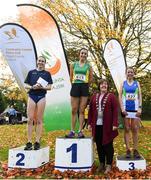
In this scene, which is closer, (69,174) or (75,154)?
(69,174)

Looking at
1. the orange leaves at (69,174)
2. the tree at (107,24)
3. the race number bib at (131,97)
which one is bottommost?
the orange leaves at (69,174)

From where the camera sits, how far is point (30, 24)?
12812mm

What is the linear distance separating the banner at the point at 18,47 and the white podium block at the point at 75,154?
16.1 ft

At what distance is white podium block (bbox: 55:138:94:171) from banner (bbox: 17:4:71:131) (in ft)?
15.1

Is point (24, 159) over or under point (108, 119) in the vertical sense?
under

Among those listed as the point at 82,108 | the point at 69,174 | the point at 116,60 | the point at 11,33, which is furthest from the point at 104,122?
the point at 116,60

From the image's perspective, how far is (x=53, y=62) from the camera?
12.3 metres

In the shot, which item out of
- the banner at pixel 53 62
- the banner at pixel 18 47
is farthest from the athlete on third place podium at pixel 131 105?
the banner at pixel 18 47

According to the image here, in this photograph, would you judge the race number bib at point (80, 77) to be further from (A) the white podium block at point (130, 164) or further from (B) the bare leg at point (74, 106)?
(A) the white podium block at point (130, 164)

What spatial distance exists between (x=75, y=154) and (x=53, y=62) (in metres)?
5.21

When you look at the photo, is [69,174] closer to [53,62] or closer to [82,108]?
[82,108]

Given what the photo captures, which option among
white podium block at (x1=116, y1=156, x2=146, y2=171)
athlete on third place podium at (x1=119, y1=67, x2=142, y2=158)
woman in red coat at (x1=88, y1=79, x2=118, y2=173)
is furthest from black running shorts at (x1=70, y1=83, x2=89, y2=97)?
white podium block at (x1=116, y1=156, x2=146, y2=171)

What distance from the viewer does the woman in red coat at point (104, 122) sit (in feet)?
24.6

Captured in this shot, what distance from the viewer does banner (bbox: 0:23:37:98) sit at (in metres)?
11.9
